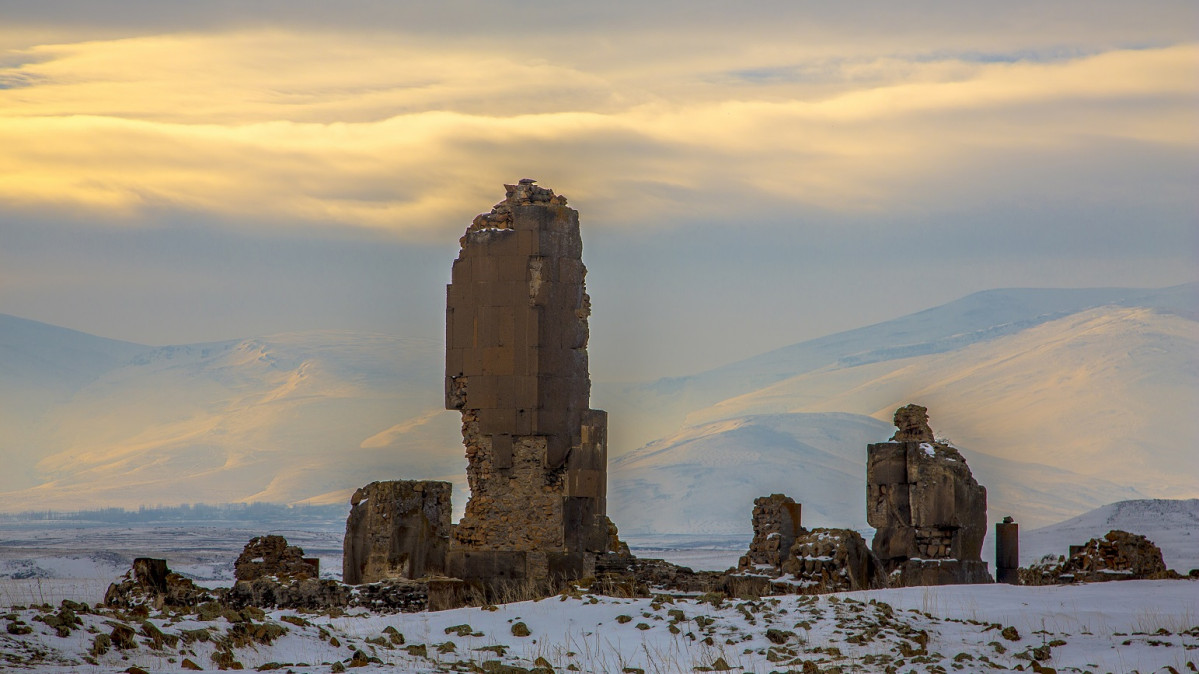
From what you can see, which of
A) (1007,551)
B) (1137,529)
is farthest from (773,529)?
(1137,529)

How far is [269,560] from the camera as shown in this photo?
77.8 feet

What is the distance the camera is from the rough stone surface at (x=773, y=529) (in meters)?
23.0

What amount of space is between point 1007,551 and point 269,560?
1060 centimetres

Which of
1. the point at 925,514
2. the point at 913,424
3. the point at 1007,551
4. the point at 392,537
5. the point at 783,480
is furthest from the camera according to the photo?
the point at 783,480

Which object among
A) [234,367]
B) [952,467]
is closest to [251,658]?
[952,467]

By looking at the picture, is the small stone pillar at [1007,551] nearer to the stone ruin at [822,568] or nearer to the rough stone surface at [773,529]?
the rough stone surface at [773,529]

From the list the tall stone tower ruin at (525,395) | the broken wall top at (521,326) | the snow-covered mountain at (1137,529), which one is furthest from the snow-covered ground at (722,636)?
the snow-covered mountain at (1137,529)

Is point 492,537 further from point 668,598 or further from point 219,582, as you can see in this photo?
point 219,582

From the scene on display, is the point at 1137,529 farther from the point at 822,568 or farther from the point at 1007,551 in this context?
the point at 822,568

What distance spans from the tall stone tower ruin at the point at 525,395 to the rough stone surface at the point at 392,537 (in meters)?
0.50

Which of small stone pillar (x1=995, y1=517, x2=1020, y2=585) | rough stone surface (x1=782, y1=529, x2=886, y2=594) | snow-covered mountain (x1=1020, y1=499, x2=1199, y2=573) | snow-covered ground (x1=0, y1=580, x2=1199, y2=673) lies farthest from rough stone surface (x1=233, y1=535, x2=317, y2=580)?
snow-covered mountain (x1=1020, y1=499, x2=1199, y2=573)

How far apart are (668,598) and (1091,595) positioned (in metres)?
4.73

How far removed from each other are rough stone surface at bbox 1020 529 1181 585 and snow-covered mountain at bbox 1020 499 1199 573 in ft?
43.2

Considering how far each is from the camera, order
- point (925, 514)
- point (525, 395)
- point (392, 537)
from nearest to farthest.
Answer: point (925, 514), point (392, 537), point (525, 395)
